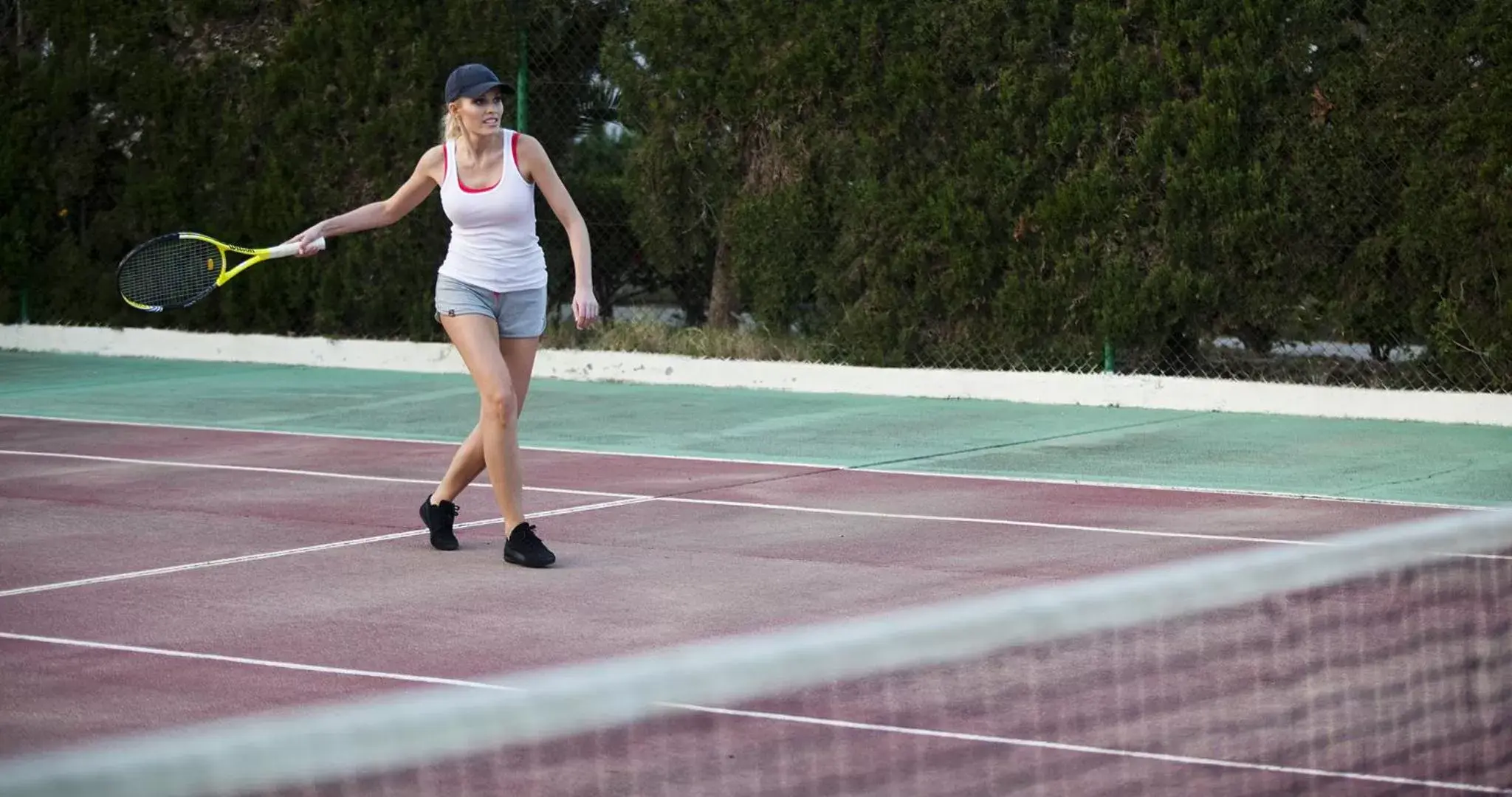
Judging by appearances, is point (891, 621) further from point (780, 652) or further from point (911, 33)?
point (911, 33)

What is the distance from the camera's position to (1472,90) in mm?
11953

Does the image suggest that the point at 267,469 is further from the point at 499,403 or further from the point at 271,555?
the point at 499,403

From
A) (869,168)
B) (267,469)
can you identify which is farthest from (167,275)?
(869,168)

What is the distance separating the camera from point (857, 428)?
12312mm

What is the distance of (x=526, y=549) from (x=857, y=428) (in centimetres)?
479

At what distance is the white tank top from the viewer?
7.70m

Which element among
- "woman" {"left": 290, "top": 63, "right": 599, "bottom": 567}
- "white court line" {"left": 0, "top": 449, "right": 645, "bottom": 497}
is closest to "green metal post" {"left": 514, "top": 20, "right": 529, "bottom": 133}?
"white court line" {"left": 0, "top": 449, "right": 645, "bottom": 497}

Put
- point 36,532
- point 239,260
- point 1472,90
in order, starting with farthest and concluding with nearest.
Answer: point 239,260 → point 1472,90 → point 36,532

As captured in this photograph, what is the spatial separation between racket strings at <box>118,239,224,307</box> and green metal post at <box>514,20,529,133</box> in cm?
478

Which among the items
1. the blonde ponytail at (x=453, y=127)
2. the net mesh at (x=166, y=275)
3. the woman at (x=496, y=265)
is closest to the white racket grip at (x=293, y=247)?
the woman at (x=496, y=265)

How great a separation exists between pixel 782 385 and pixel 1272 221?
347 centimetres

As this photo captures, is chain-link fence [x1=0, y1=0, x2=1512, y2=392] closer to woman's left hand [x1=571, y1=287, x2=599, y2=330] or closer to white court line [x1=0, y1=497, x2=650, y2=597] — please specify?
white court line [x1=0, y1=497, x2=650, y2=597]

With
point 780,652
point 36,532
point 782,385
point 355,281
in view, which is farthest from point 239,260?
point 780,652

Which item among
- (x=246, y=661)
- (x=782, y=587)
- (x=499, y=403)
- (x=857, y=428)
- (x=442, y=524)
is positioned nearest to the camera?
(x=246, y=661)
